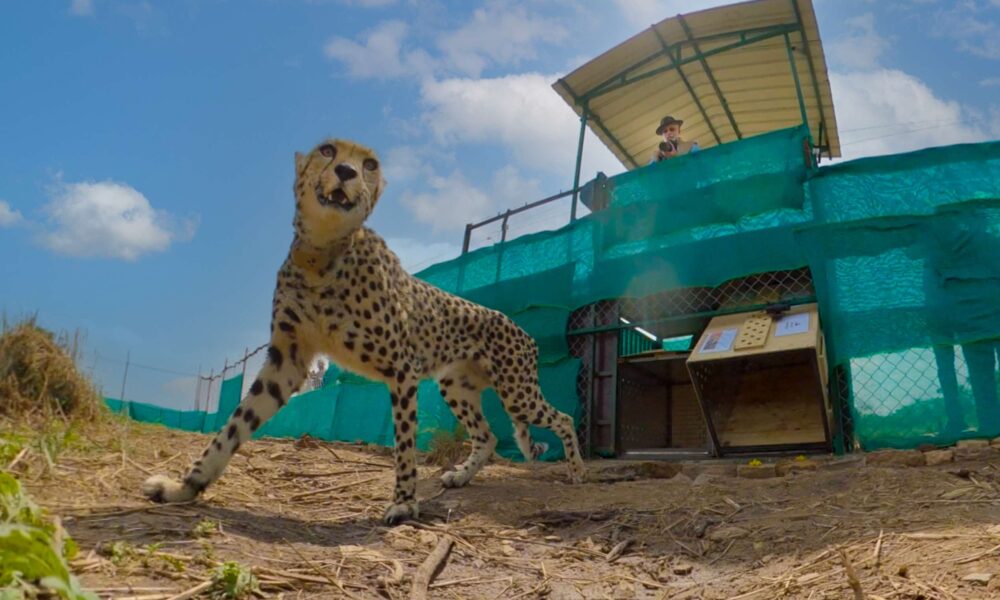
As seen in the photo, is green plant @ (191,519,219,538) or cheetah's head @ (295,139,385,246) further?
cheetah's head @ (295,139,385,246)

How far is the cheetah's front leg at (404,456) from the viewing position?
3.64m

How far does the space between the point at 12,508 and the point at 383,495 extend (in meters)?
2.52

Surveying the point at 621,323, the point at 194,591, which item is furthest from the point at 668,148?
the point at 194,591

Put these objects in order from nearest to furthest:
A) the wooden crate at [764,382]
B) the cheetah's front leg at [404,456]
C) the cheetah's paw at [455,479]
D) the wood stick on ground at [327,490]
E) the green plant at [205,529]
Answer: the green plant at [205,529] → the cheetah's front leg at [404,456] → the wood stick on ground at [327,490] → the cheetah's paw at [455,479] → the wooden crate at [764,382]

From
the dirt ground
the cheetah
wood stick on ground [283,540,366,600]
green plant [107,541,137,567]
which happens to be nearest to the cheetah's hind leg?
the dirt ground

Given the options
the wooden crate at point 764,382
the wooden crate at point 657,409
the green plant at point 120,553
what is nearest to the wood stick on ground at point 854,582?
the green plant at point 120,553

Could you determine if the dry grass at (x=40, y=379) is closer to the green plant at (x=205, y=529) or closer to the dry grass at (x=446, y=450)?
the green plant at (x=205, y=529)

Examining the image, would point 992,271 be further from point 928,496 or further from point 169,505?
point 169,505

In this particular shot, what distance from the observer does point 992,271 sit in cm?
532

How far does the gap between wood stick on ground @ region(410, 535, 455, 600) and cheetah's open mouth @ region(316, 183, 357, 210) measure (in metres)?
1.68

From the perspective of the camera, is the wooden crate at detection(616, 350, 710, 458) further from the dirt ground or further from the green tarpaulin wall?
the dirt ground

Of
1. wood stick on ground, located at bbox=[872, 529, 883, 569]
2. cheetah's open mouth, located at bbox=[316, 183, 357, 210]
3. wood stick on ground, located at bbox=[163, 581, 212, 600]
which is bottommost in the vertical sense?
wood stick on ground, located at bbox=[163, 581, 212, 600]

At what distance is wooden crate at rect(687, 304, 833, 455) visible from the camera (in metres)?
5.88

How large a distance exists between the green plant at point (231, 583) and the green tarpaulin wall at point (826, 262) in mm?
4744
